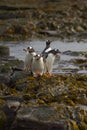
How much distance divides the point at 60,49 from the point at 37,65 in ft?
35.7

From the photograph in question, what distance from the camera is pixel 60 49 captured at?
92.5 ft

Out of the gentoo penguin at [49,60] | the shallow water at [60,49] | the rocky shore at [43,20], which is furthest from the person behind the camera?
the rocky shore at [43,20]

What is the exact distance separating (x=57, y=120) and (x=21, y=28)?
22165mm

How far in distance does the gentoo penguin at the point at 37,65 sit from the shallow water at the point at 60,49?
3524 millimetres

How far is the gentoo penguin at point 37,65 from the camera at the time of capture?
57.1ft

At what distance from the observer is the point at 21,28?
111 ft

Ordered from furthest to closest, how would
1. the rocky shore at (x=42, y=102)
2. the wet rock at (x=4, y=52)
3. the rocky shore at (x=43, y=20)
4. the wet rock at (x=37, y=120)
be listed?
the rocky shore at (x=43, y=20) → the wet rock at (x=4, y=52) → the rocky shore at (x=42, y=102) → the wet rock at (x=37, y=120)

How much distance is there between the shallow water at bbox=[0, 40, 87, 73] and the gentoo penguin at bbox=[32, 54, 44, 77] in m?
3.52

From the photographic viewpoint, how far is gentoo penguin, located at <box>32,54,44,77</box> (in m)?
17.4

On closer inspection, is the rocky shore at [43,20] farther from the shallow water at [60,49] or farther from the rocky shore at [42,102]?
the rocky shore at [42,102]

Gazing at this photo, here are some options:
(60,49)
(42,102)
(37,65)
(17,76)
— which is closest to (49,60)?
(37,65)

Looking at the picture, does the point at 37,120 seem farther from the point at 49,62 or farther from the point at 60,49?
the point at 60,49

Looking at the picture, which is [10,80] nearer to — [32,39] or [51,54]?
[51,54]

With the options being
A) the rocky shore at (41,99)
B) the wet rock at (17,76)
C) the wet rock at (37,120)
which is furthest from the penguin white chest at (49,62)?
the wet rock at (37,120)
